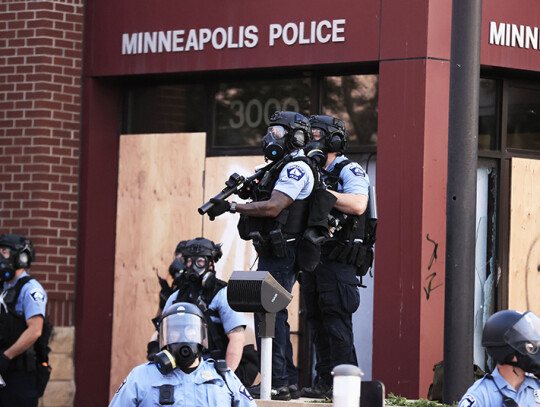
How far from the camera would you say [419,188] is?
1124 cm

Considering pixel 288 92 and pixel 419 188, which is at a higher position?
pixel 288 92

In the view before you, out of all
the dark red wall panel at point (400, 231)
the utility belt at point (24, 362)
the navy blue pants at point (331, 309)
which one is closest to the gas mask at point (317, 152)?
the navy blue pants at point (331, 309)

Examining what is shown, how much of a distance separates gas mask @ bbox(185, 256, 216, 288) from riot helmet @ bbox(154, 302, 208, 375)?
2.86 metres

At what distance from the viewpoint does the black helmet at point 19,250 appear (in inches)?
390

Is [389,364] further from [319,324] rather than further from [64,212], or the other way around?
[64,212]

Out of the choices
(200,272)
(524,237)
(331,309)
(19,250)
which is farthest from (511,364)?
(524,237)

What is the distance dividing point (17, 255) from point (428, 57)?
162 inches

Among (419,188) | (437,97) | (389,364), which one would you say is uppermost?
(437,97)

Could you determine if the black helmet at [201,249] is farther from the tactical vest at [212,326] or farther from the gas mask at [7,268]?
the gas mask at [7,268]

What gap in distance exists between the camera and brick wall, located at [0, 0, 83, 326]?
12.9m

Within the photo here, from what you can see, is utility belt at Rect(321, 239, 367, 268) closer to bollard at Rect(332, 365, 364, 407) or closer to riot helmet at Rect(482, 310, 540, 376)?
riot helmet at Rect(482, 310, 540, 376)

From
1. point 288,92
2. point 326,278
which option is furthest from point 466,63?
point 288,92

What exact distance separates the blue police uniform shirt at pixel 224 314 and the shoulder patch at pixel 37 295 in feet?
5.46

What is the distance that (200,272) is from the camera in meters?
8.80
